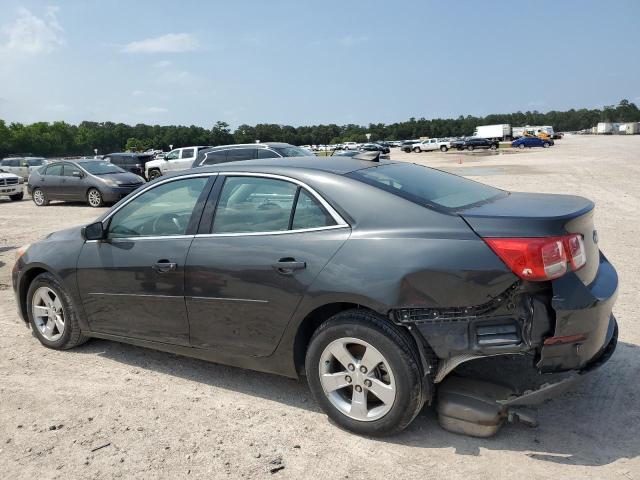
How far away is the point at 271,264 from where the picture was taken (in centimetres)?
343

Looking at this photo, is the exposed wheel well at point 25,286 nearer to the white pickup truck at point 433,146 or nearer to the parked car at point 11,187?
the parked car at point 11,187

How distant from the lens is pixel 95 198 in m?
16.9

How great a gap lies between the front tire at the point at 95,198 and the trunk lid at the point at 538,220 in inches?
611

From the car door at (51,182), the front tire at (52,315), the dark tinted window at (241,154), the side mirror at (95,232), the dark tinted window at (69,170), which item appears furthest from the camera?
the car door at (51,182)

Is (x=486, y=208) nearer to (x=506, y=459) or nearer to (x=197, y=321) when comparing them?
(x=506, y=459)

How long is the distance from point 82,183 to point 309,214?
51.6 ft

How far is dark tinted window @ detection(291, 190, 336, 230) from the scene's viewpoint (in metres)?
3.39

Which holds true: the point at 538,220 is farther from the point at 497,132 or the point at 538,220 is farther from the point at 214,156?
the point at 497,132

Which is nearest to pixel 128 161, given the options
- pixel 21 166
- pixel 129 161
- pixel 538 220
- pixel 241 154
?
pixel 129 161

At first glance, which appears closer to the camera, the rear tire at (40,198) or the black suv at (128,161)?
the rear tire at (40,198)

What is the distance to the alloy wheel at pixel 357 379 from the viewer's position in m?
3.15

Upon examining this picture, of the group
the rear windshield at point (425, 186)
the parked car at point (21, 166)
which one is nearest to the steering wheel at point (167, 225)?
the rear windshield at point (425, 186)

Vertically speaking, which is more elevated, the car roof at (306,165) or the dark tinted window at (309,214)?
the car roof at (306,165)

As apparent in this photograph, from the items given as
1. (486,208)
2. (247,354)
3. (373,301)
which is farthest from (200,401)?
(486,208)
